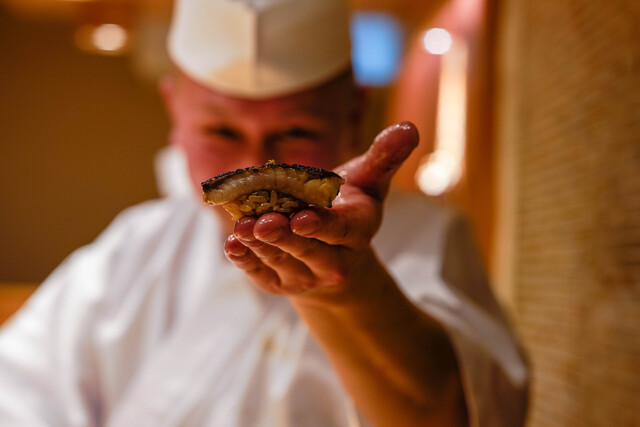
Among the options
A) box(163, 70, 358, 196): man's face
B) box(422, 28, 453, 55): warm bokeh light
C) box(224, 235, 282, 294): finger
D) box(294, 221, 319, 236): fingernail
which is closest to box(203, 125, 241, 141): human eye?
box(163, 70, 358, 196): man's face

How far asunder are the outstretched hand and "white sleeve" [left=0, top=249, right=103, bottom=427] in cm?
89

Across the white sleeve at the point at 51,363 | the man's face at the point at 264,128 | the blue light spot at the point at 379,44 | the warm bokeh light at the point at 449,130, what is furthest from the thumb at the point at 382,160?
the blue light spot at the point at 379,44

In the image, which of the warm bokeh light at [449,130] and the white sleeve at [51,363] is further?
the warm bokeh light at [449,130]

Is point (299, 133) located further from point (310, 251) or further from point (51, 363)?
point (51, 363)

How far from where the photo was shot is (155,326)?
1.35 m

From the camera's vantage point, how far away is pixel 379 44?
3330 millimetres

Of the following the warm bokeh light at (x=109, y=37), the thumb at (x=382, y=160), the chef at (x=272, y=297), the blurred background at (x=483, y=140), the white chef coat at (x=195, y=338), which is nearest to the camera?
the thumb at (x=382, y=160)

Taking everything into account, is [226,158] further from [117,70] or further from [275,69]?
[117,70]

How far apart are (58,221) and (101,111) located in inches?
30.4

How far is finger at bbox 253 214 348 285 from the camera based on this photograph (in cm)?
47

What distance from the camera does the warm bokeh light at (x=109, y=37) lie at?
3.66 m

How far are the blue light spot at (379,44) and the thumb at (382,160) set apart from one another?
106 inches

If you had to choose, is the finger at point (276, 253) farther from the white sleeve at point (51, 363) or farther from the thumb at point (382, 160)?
the white sleeve at point (51, 363)

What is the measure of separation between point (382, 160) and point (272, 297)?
0.66m
